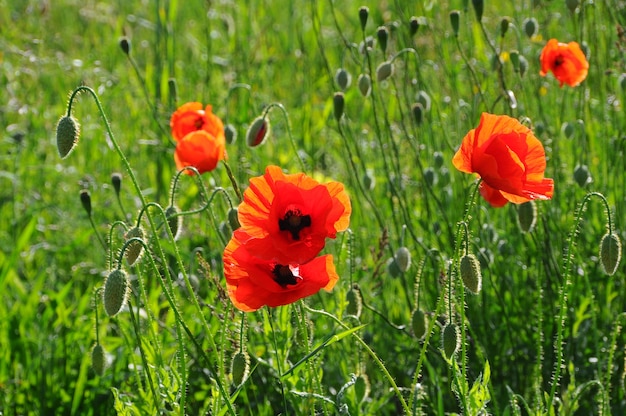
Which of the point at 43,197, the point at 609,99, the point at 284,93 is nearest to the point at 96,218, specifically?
the point at 43,197

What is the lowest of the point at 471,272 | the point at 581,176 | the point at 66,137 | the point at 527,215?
the point at 471,272

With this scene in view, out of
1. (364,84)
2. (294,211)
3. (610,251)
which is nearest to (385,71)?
(364,84)

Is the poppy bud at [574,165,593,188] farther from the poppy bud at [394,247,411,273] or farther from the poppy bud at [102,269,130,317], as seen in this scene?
the poppy bud at [102,269,130,317]

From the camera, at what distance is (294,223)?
1.65m

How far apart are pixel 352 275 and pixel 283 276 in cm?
71

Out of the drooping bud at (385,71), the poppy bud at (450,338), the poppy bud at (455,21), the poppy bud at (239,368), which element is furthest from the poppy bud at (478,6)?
the poppy bud at (239,368)

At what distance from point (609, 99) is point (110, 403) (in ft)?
5.50

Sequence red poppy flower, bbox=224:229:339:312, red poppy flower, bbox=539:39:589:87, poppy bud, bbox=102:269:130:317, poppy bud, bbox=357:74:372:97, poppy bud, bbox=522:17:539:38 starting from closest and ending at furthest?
red poppy flower, bbox=224:229:339:312 < poppy bud, bbox=102:269:130:317 < poppy bud, bbox=357:74:372:97 < red poppy flower, bbox=539:39:589:87 < poppy bud, bbox=522:17:539:38

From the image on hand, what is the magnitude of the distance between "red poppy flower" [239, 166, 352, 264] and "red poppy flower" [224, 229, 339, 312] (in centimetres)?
3

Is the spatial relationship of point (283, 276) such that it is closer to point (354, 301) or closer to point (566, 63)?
point (354, 301)

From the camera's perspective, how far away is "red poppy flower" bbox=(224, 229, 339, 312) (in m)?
1.60

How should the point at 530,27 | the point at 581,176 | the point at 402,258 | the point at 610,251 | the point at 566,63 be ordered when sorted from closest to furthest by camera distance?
the point at 610,251
the point at 402,258
the point at 581,176
the point at 566,63
the point at 530,27

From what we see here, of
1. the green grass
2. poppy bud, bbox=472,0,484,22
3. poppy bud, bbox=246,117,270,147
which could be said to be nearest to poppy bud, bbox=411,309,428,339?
the green grass

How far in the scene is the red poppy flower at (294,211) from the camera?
162 cm
